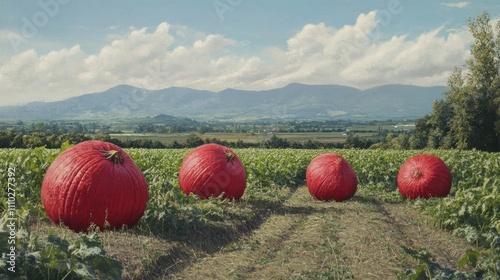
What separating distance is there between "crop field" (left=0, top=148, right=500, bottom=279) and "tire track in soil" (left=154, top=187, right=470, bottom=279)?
20mm

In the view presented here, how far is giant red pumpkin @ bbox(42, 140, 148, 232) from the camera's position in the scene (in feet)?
24.7

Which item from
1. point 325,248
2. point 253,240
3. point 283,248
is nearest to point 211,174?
point 253,240

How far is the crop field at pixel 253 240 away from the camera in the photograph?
5090 millimetres

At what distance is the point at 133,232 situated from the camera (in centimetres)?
789

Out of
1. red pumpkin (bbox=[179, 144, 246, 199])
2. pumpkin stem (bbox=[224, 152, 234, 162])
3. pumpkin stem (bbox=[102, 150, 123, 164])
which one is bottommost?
red pumpkin (bbox=[179, 144, 246, 199])

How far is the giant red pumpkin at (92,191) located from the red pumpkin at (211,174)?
3769 millimetres

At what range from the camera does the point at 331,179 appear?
1462 centimetres

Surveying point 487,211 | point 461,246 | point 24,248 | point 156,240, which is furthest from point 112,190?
point 487,211

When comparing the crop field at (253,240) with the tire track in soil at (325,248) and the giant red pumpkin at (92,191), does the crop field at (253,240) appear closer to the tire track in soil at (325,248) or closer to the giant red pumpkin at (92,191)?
the tire track in soil at (325,248)

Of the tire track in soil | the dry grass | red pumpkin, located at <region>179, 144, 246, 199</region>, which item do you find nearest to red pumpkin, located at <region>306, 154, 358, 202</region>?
the tire track in soil

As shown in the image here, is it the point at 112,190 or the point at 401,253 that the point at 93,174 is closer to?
the point at 112,190

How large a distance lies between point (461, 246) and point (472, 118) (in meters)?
43.8

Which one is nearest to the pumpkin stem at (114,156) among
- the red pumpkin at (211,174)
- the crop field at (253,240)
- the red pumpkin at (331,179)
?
the crop field at (253,240)

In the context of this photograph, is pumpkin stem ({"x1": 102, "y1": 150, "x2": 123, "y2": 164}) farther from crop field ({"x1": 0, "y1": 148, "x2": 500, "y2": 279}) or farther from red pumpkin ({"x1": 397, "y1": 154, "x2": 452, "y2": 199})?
red pumpkin ({"x1": 397, "y1": 154, "x2": 452, "y2": 199})
